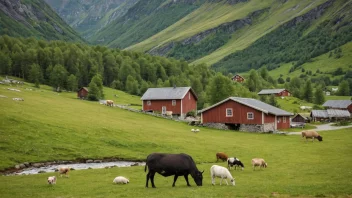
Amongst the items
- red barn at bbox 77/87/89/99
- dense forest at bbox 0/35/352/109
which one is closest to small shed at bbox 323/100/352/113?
dense forest at bbox 0/35/352/109

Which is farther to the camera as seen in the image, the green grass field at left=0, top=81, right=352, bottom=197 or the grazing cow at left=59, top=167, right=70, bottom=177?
the grazing cow at left=59, top=167, right=70, bottom=177

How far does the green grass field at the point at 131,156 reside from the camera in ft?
80.5

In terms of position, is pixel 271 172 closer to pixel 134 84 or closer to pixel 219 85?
pixel 219 85

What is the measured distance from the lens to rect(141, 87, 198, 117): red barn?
96912 mm

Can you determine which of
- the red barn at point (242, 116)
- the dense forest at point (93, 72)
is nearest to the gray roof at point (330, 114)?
the dense forest at point (93, 72)

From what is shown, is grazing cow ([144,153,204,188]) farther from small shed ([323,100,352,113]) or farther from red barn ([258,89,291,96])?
red barn ([258,89,291,96])

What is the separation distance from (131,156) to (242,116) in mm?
41696

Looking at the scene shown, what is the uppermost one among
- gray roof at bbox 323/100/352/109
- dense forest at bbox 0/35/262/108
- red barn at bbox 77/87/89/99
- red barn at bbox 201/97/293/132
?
dense forest at bbox 0/35/262/108

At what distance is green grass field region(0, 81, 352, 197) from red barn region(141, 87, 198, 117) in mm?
33196

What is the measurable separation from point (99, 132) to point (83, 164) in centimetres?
1241

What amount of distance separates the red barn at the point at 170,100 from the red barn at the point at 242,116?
1440 cm

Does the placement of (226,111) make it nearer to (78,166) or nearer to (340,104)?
Answer: (78,166)

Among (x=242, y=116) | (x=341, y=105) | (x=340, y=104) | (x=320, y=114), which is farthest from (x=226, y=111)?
(x=340, y=104)

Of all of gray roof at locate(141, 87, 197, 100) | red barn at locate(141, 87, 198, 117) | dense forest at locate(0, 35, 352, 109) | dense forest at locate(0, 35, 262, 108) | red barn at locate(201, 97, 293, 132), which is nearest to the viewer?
red barn at locate(201, 97, 293, 132)
